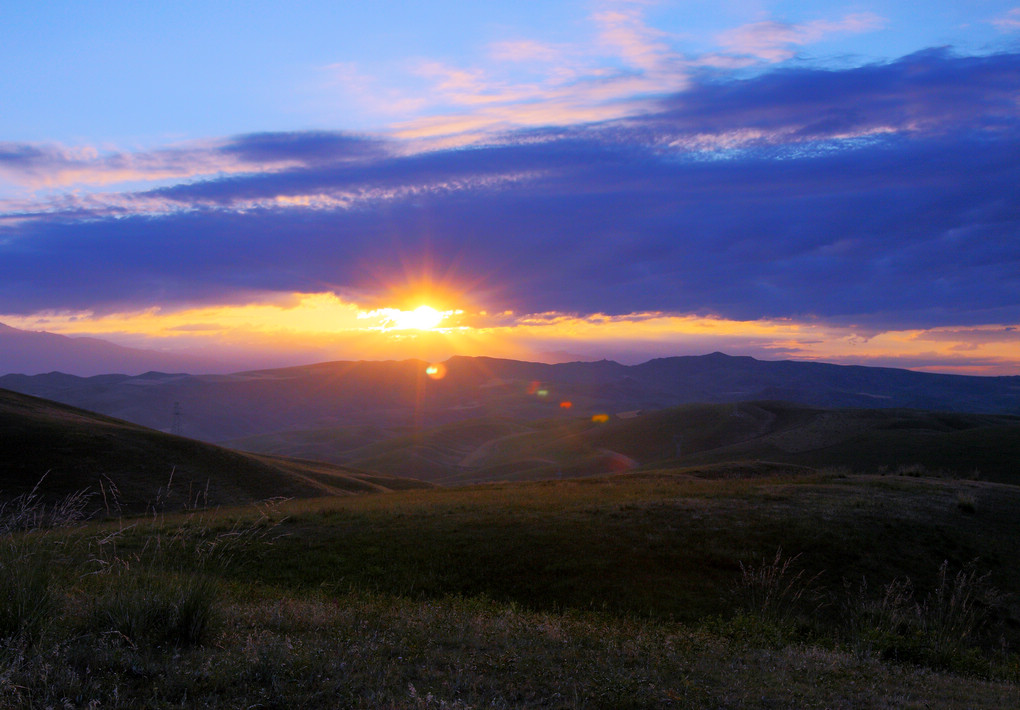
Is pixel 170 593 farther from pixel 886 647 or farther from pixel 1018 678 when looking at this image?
pixel 1018 678

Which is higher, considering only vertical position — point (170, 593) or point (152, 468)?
point (170, 593)

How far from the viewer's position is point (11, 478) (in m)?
30.6

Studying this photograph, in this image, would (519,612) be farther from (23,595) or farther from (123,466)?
(123,466)

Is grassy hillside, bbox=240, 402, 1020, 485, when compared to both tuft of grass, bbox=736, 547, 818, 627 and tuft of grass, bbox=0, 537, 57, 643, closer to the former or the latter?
tuft of grass, bbox=736, 547, 818, 627

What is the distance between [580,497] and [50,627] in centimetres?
2032

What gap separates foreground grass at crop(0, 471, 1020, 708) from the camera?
236 inches

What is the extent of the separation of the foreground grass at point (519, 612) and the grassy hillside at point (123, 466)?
13612 mm

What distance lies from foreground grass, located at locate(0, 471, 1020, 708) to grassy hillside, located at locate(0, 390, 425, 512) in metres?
13.6

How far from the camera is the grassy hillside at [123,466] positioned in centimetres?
3045

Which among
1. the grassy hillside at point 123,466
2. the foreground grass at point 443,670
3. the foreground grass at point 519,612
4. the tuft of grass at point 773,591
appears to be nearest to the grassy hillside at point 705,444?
the foreground grass at point 519,612

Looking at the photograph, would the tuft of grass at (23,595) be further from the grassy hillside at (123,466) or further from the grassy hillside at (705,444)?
the grassy hillside at (705,444)

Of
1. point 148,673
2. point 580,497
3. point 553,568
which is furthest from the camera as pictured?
point 580,497

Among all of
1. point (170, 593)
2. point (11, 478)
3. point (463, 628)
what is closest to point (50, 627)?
point (170, 593)

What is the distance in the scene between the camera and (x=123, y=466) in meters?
33.4
